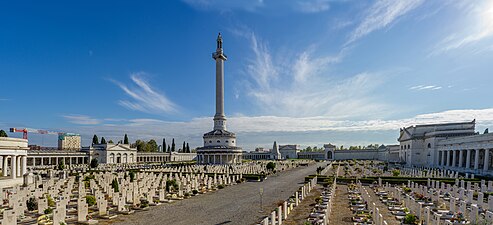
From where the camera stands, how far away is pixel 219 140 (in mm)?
81250

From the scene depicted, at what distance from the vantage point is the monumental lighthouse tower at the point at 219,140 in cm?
8038

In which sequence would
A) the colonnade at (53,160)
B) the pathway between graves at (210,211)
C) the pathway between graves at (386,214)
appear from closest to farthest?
the pathway between graves at (386,214) → the pathway between graves at (210,211) → the colonnade at (53,160)

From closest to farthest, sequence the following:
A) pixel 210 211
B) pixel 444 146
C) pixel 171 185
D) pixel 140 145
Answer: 1. pixel 210 211
2. pixel 171 185
3. pixel 444 146
4. pixel 140 145

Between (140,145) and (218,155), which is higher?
(218,155)

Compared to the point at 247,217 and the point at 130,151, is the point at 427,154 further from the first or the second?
the point at 130,151

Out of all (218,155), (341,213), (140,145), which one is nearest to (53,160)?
(218,155)

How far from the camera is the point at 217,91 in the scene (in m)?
81.1

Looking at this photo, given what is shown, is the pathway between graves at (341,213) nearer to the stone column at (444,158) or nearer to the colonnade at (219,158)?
the stone column at (444,158)

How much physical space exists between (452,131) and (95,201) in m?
75.5

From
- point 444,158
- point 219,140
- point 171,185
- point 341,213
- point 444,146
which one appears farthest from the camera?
point 219,140

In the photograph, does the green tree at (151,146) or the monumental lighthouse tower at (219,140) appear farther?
the green tree at (151,146)

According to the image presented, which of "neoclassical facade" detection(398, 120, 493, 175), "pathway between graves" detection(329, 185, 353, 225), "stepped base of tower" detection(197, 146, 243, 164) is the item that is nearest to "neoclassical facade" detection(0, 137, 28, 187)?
"pathway between graves" detection(329, 185, 353, 225)

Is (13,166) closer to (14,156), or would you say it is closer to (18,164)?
(14,156)

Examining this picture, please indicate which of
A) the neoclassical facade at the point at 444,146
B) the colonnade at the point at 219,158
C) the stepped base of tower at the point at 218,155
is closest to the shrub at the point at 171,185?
the neoclassical facade at the point at 444,146
